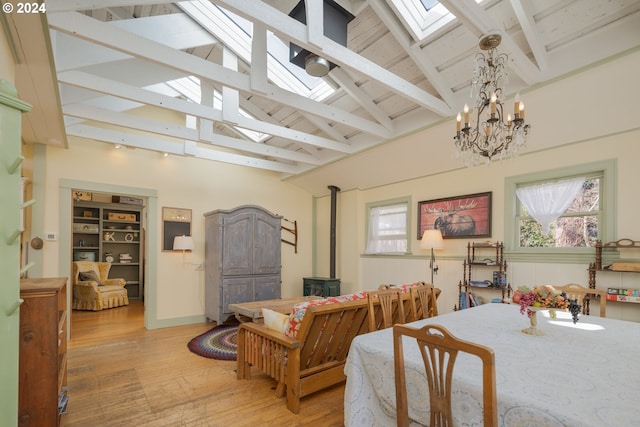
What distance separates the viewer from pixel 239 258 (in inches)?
207

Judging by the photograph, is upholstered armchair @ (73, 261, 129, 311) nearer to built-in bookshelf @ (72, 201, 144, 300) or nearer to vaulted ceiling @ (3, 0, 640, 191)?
built-in bookshelf @ (72, 201, 144, 300)

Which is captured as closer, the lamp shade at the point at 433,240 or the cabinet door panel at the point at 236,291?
the lamp shade at the point at 433,240

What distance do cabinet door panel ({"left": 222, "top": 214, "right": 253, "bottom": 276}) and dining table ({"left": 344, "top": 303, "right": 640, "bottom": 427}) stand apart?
11.9 feet

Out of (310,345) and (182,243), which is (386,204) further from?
(310,345)

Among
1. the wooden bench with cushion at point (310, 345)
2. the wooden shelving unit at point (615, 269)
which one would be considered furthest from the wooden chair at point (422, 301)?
the wooden shelving unit at point (615, 269)

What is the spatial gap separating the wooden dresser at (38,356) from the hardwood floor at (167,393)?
0.61 meters

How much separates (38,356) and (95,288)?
5.29 metres

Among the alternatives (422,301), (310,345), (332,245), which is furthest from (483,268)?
(310,345)

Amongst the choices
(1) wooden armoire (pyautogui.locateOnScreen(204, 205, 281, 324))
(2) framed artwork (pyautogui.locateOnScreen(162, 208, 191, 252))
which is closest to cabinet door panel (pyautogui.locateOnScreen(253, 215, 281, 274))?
(1) wooden armoire (pyautogui.locateOnScreen(204, 205, 281, 324))

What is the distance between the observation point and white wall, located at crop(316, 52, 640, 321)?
10.1ft

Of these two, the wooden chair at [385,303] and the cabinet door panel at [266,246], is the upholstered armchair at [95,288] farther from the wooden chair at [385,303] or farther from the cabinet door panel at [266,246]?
the wooden chair at [385,303]

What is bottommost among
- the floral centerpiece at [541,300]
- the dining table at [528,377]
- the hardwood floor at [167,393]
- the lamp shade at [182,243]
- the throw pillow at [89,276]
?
the hardwood floor at [167,393]

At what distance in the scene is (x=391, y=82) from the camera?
3074 millimetres

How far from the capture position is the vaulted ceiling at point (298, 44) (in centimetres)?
234
